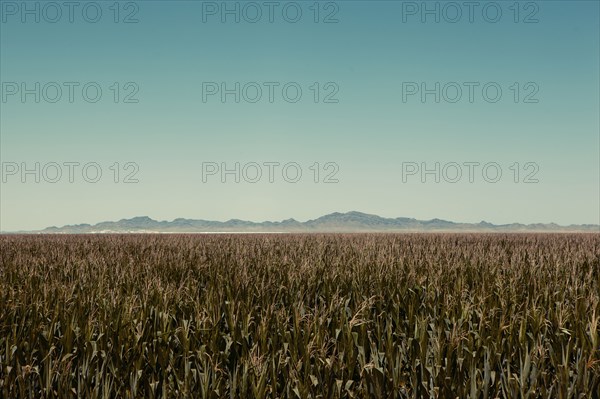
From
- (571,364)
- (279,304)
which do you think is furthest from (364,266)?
(571,364)

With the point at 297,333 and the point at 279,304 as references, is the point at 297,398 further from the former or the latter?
the point at 279,304

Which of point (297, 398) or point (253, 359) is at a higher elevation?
point (253, 359)

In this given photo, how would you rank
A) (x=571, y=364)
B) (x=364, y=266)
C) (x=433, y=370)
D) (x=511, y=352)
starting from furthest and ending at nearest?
(x=364, y=266) → (x=511, y=352) → (x=571, y=364) → (x=433, y=370)

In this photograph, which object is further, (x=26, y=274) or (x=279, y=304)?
(x=26, y=274)

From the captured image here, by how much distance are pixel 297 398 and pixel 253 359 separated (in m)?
0.52

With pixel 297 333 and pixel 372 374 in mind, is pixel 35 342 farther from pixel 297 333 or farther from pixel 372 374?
pixel 372 374

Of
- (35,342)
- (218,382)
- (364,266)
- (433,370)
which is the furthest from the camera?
(364,266)

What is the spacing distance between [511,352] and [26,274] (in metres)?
8.44

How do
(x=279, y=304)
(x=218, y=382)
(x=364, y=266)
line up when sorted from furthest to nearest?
(x=364, y=266), (x=279, y=304), (x=218, y=382)

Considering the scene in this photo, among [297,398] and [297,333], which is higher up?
[297,333]

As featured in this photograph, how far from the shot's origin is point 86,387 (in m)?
3.77

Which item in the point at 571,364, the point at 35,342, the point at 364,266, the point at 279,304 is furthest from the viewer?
the point at 364,266

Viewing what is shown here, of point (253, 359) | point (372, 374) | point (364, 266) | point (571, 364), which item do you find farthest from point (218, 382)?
point (364, 266)

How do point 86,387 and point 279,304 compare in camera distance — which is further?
point 279,304
